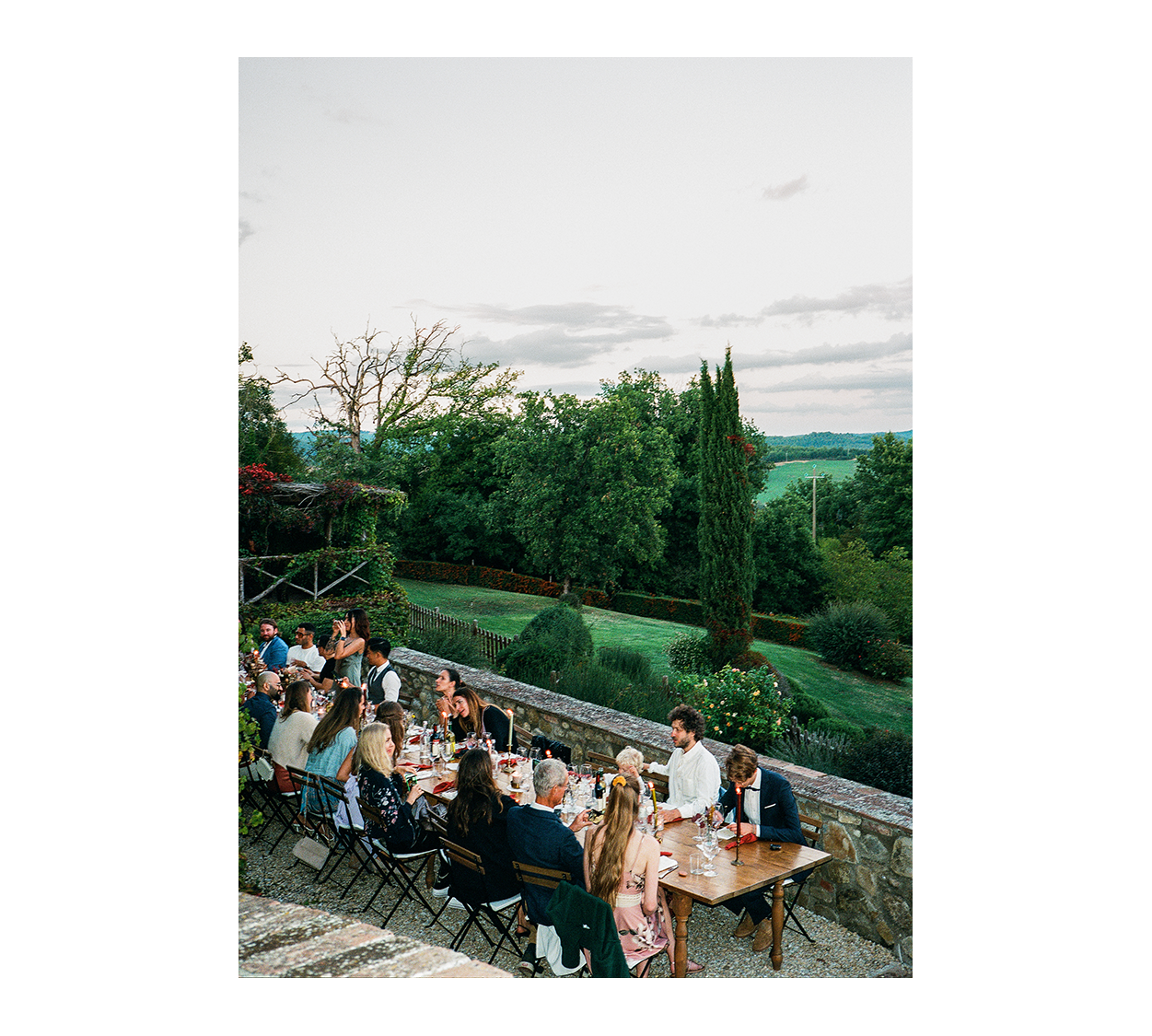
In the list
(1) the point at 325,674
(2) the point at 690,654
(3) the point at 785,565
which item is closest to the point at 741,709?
(1) the point at 325,674

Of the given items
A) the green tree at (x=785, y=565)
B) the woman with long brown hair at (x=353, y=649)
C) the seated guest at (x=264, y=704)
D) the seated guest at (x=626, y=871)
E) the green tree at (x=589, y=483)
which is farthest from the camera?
the green tree at (x=785, y=565)

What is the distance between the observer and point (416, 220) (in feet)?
27.7

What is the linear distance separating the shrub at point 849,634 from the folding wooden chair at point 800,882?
10.9 metres

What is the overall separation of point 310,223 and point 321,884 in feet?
22.5

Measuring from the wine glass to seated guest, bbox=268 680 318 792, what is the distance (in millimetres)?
2762

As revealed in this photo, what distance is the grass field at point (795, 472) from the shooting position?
22125mm

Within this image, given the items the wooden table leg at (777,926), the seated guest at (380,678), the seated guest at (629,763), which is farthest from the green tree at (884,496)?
the seated guest at (629,763)

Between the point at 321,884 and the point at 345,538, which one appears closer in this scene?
the point at 321,884

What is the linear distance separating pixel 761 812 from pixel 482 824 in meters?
1.50

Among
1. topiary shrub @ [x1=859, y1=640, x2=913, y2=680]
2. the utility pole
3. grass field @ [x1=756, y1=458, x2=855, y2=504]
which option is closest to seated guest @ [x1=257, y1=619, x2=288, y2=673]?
topiary shrub @ [x1=859, y1=640, x2=913, y2=680]

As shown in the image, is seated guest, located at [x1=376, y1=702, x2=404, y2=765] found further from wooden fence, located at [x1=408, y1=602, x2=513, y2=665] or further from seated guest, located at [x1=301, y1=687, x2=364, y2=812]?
wooden fence, located at [x1=408, y1=602, x2=513, y2=665]

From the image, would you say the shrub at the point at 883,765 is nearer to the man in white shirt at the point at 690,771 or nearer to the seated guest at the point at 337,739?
the man in white shirt at the point at 690,771
